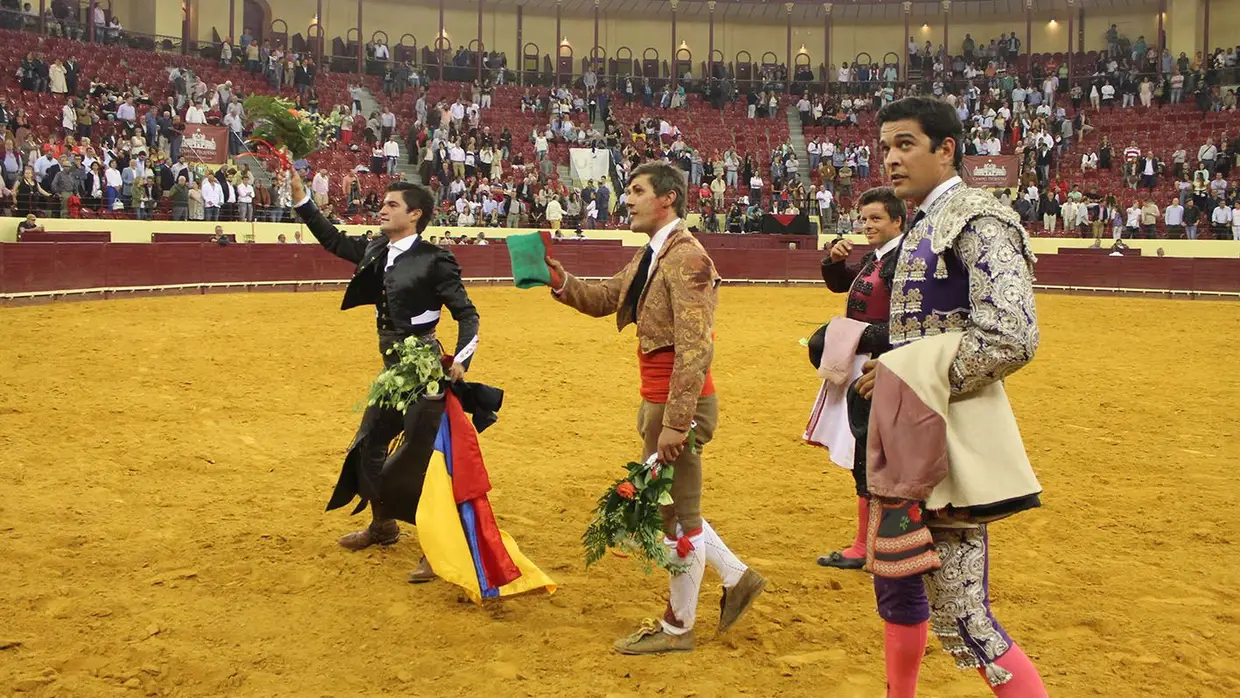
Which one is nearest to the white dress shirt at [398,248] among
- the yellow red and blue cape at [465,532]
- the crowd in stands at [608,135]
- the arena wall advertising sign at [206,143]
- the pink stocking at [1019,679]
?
the yellow red and blue cape at [465,532]

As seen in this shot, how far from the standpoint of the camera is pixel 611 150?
29.0 meters

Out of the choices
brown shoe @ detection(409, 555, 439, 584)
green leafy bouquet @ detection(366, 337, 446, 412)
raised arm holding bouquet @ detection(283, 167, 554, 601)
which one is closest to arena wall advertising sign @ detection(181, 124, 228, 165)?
raised arm holding bouquet @ detection(283, 167, 554, 601)

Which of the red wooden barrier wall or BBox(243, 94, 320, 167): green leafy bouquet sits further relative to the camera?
the red wooden barrier wall

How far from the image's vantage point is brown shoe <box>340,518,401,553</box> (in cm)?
475

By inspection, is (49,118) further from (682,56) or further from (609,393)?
(682,56)

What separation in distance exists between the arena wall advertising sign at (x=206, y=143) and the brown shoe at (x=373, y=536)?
686 inches

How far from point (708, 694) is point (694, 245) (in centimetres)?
145

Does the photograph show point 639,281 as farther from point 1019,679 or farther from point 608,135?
point 608,135

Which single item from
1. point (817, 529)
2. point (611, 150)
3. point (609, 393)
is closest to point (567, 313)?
point (609, 393)

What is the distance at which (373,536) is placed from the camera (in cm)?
479

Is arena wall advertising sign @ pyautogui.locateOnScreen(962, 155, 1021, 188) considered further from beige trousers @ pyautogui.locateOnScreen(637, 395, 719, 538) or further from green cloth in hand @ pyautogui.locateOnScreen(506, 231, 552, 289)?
green cloth in hand @ pyautogui.locateOnScreen(506, 231, 552, 289)

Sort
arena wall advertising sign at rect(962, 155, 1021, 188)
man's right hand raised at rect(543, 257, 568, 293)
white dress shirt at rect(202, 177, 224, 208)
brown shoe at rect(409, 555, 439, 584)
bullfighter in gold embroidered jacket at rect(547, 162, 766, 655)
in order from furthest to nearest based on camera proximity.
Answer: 1. arena wall advertising sign at rect(962, 155, 1021, 188)
2. white dress shirt at rect(202, 177, 224, 208)
3. brown shoe at rect(409, 555, 439, 584)
4. man's right hand raised at rect(543, 257, 568, 293)
5. bullfighter in gold embroidered jacket at rect(547, 162, 766, 655)

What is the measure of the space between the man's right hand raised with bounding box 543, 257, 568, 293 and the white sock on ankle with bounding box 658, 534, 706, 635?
94cm

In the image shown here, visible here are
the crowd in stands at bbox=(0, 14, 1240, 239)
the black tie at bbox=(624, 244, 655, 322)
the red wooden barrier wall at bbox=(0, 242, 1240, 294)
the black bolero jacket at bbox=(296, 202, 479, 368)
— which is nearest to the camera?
the black tie at bbox=(624, 244, 655, 322)
